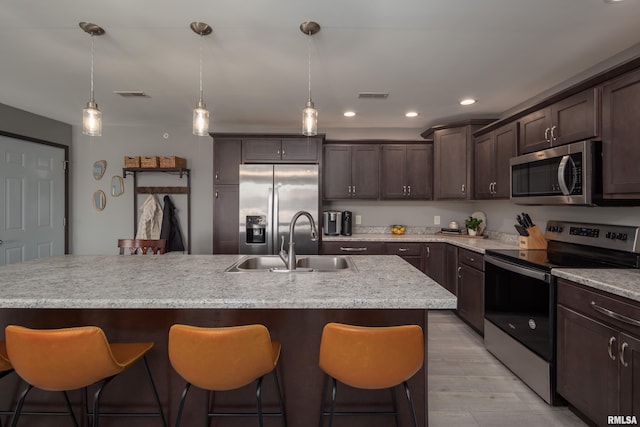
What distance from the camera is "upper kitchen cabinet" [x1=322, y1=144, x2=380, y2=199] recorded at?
13.9 ft

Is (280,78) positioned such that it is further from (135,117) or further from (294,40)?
(135,117)

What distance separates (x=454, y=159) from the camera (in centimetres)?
389

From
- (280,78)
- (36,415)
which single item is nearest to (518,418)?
(36,415)

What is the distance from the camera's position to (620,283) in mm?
1627

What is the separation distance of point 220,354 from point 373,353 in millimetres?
572

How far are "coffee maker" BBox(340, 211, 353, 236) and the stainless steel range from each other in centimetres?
176

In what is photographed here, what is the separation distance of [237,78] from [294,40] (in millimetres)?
833

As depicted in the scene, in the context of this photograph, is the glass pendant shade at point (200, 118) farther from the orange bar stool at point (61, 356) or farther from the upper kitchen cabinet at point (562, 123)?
the upper kitchen cabinet at point (562, 123)

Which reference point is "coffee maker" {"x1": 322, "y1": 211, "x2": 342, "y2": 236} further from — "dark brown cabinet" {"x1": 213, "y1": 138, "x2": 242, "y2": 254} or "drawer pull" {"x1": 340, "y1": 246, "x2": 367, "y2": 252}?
"dark brown cabinet" {"x1": 213, "y1": 138, "x2": 242, "y2": 254}

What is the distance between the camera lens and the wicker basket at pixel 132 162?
4.17 m

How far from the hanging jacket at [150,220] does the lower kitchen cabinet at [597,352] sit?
4334mm

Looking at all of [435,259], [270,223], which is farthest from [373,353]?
[435,259]
